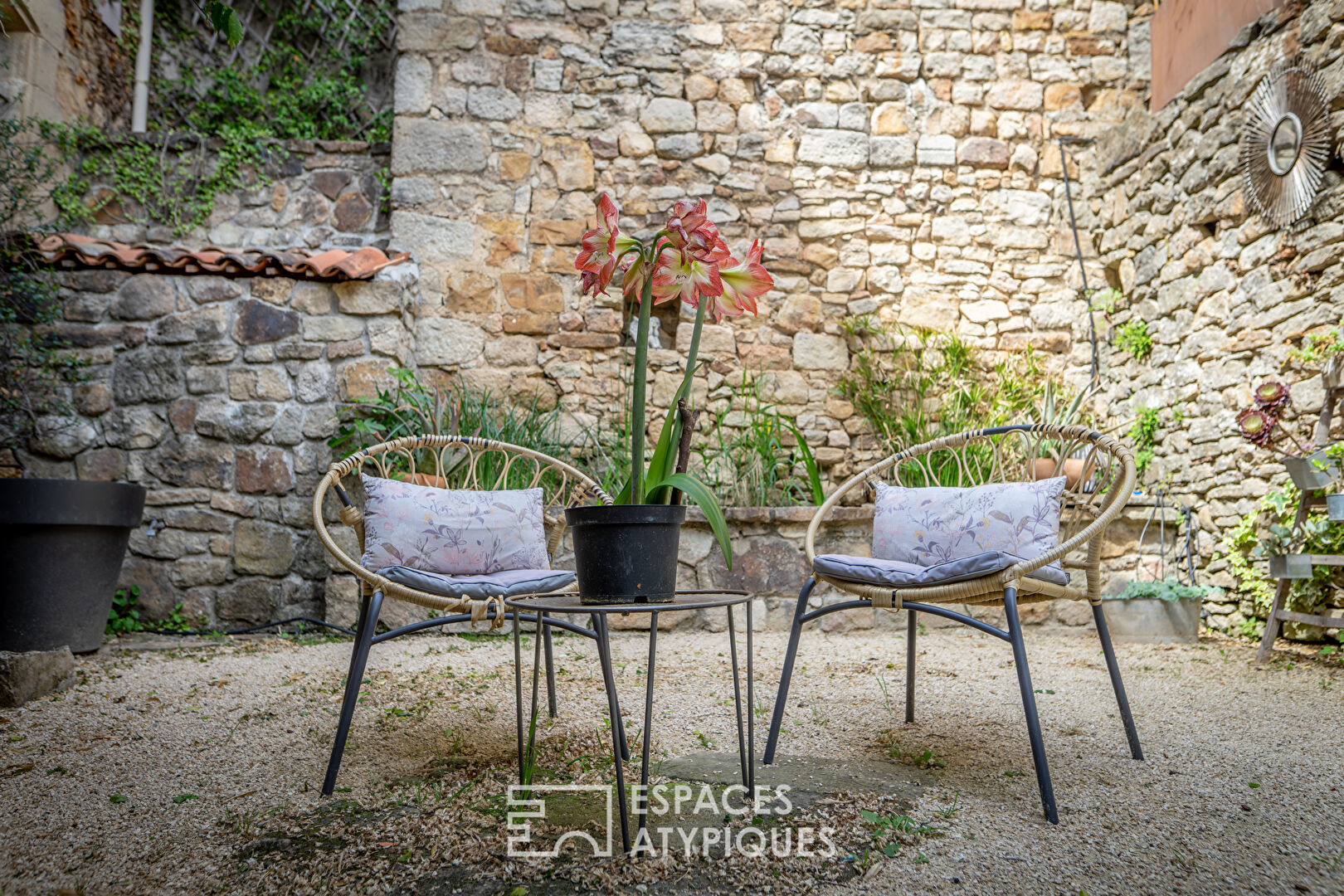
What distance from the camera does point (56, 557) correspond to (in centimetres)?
281

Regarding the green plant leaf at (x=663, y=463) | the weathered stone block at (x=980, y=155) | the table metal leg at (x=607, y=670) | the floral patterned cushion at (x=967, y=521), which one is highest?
the weathered stone block at (x=980, y=155)

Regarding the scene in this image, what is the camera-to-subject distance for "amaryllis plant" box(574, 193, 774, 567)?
1.47 m

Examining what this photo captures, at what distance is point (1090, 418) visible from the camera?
14.7 ft

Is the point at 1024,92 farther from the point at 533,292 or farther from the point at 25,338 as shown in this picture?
the point at 25,338

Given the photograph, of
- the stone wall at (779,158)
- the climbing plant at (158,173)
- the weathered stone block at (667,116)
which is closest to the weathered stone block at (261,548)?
the stone wall at (779,158)

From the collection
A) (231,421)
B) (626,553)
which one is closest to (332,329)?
(231,421)

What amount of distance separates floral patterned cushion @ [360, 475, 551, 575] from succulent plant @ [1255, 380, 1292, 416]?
294 centimetres

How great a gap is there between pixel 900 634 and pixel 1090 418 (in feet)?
6.19

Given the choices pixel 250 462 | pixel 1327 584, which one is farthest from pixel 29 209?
pixel 1327 584

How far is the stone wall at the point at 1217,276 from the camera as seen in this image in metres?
3.18

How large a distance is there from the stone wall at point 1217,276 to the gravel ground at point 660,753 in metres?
0.91

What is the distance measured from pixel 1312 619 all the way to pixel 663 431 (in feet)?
8.91

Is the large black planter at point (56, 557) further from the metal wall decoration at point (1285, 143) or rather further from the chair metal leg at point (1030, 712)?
the metal wall decoration at point (1285, 143)

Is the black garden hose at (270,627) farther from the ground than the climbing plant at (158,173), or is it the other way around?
the climbing plant at (158,173)
